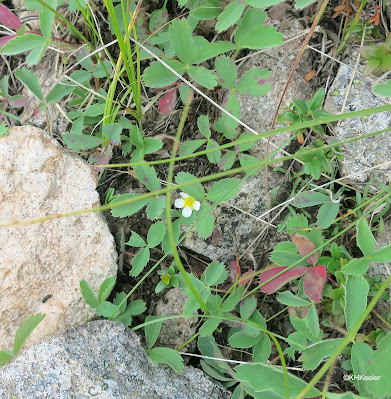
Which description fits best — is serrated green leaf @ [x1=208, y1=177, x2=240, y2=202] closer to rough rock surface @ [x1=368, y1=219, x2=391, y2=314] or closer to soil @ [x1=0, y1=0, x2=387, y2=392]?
soil @ [x1=0, y1=0, x2=387, y2=392]

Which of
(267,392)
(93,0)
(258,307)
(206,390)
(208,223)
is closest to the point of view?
(267,392)

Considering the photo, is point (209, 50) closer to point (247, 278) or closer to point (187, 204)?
point (187, 204)

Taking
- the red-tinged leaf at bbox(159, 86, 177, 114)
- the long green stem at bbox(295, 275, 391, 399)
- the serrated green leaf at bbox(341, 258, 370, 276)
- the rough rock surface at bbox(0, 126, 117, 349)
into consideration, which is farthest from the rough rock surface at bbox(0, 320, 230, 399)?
the red-tinged leaf at bbox(159, 86, 177, 114)

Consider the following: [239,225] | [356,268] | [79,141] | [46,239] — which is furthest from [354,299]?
[79,141]

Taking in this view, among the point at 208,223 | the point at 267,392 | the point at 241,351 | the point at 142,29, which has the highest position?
the point at 142,29

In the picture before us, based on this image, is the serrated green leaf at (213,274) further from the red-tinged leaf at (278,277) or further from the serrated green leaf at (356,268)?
the serrated green leaf at (356,268)

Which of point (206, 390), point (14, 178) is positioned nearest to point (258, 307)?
point (206, 390)

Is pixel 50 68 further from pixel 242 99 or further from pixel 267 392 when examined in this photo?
pixel 267 392
